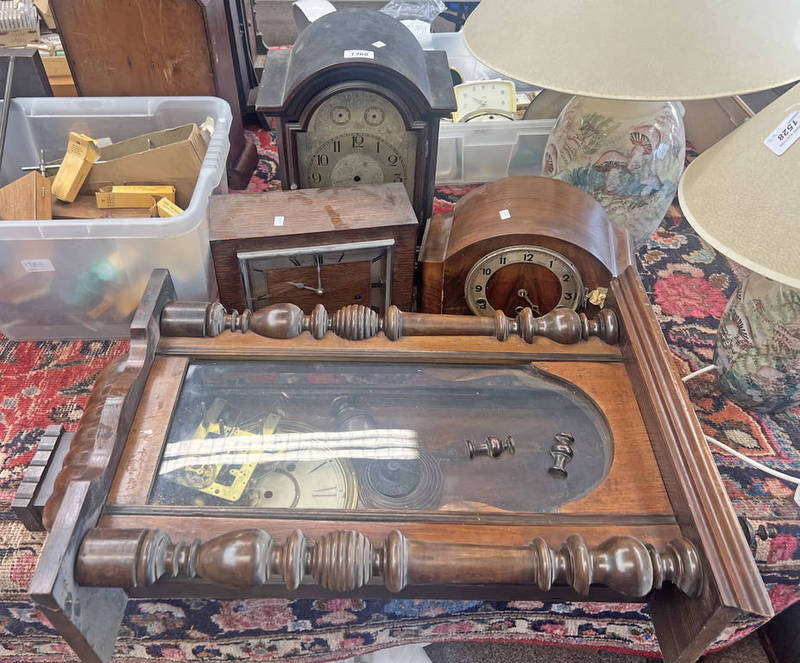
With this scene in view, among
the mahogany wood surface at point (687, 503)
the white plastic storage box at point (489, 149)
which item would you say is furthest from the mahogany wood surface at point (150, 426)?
the white plastic storage box at point (489, 149)

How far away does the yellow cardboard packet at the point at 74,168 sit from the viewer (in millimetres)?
1187

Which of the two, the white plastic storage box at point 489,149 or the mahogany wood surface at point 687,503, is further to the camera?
the white plastic storage box at point 489,149

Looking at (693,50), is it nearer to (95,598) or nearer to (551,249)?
(551,249)

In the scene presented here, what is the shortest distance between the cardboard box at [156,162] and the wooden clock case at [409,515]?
1.29 ft

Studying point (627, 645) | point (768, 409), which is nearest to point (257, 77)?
point (768, 409)

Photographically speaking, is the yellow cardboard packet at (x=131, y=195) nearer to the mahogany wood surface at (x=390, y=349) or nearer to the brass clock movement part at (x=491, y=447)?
the mahogany wood surface at (x=390, y=349)

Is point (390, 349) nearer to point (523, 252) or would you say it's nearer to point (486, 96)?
point (523, 252)

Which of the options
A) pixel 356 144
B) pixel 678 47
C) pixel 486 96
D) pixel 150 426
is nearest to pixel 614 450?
pixel 678 47

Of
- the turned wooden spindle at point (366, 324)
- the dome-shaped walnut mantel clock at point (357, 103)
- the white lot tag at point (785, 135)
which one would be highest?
Result: the white lot tag at point (785, 135)

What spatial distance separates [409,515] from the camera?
0.72 metres

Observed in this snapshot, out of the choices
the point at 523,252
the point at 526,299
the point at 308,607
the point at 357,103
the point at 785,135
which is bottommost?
the point at 308,607

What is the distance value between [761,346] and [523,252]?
1.32ft

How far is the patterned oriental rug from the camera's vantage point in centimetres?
98

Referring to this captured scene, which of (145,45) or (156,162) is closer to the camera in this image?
(156,162)
